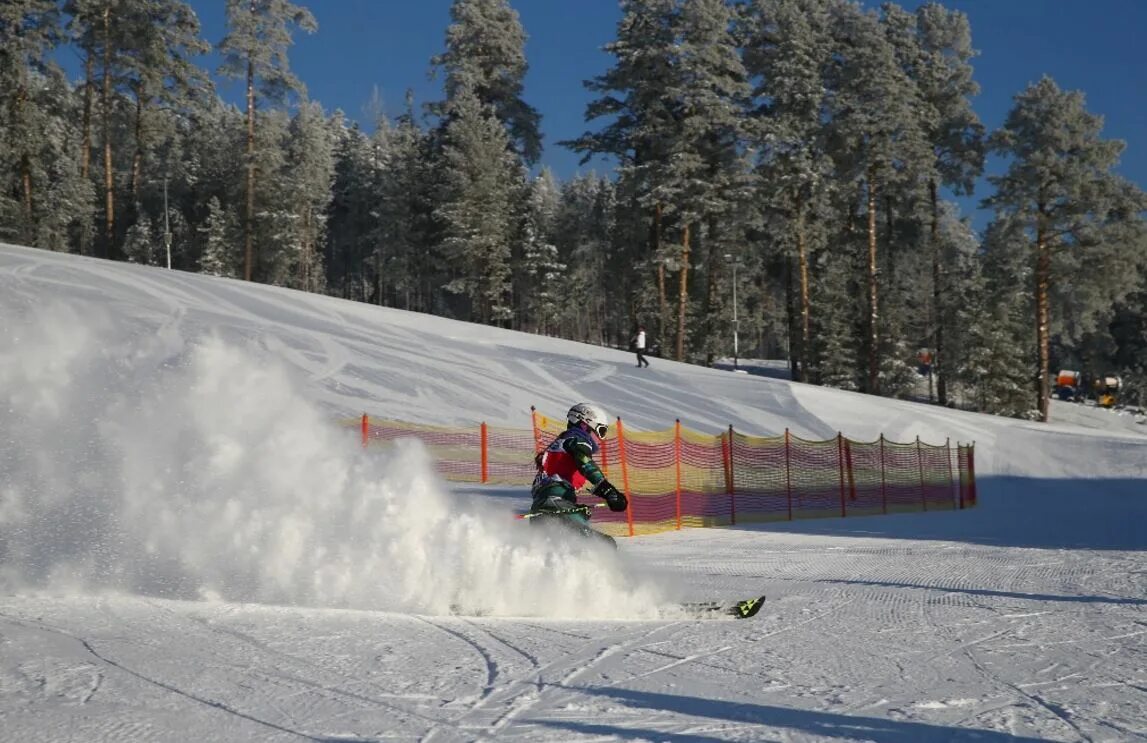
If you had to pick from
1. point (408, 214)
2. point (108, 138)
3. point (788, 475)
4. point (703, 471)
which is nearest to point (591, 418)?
point (703, 471)

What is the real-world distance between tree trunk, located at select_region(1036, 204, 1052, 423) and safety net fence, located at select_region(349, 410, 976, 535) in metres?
19.7

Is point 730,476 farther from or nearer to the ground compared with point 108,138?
nearer to the ground

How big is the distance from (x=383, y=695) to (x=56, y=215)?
218 feet

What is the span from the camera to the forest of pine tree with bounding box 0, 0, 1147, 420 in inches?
1658

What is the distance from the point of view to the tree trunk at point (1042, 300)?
1650 inches

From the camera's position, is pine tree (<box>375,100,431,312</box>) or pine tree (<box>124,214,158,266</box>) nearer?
pine tree (<box>375,100,431,312</box>)

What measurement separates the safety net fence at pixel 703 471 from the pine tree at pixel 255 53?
26802 mm

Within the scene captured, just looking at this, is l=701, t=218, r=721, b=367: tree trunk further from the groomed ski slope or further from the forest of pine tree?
the groomed ski slope

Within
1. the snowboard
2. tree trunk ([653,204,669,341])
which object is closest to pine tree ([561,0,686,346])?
tree trunk ([653,204,669,341])

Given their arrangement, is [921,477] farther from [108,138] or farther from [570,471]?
[108,138]

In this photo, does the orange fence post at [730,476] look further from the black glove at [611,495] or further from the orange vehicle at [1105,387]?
the orange vehicle at [1105,387]

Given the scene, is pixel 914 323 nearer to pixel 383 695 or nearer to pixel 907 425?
pixel 907 425

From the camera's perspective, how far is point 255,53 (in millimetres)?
44125

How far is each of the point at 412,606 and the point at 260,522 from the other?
64.4 inches
